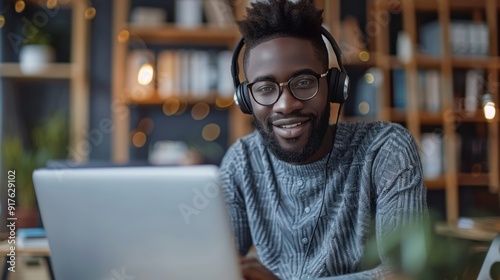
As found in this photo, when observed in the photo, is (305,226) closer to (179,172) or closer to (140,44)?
(179,172)

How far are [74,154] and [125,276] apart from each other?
2417 millimetres

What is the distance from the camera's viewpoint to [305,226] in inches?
47.3

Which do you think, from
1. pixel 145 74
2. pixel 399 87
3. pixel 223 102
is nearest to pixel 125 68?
pixel 145 74

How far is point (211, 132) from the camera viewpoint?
340 centimetres

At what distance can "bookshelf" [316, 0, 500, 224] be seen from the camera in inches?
132

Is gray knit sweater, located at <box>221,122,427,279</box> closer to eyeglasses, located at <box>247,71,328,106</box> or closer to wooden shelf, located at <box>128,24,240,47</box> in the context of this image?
eyeglasses, located at <box>247,71,328,106</box>

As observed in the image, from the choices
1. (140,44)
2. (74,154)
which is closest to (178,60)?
(140,44)

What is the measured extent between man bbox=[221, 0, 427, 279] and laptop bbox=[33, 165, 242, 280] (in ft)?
1.33

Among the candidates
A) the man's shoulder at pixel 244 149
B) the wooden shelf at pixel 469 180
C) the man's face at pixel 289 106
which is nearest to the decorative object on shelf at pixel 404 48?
the wooden shelf at pixel 469 180

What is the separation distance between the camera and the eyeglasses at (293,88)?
1129mm

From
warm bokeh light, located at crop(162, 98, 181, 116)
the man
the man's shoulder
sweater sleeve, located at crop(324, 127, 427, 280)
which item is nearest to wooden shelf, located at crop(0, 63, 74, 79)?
warm bokeh light, located at crop(162, 98, 181, 116)

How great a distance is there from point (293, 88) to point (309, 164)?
7.4 inches

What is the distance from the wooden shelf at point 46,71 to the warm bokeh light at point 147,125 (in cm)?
50

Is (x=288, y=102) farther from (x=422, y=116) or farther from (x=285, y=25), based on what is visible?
(x=422, y=116)
